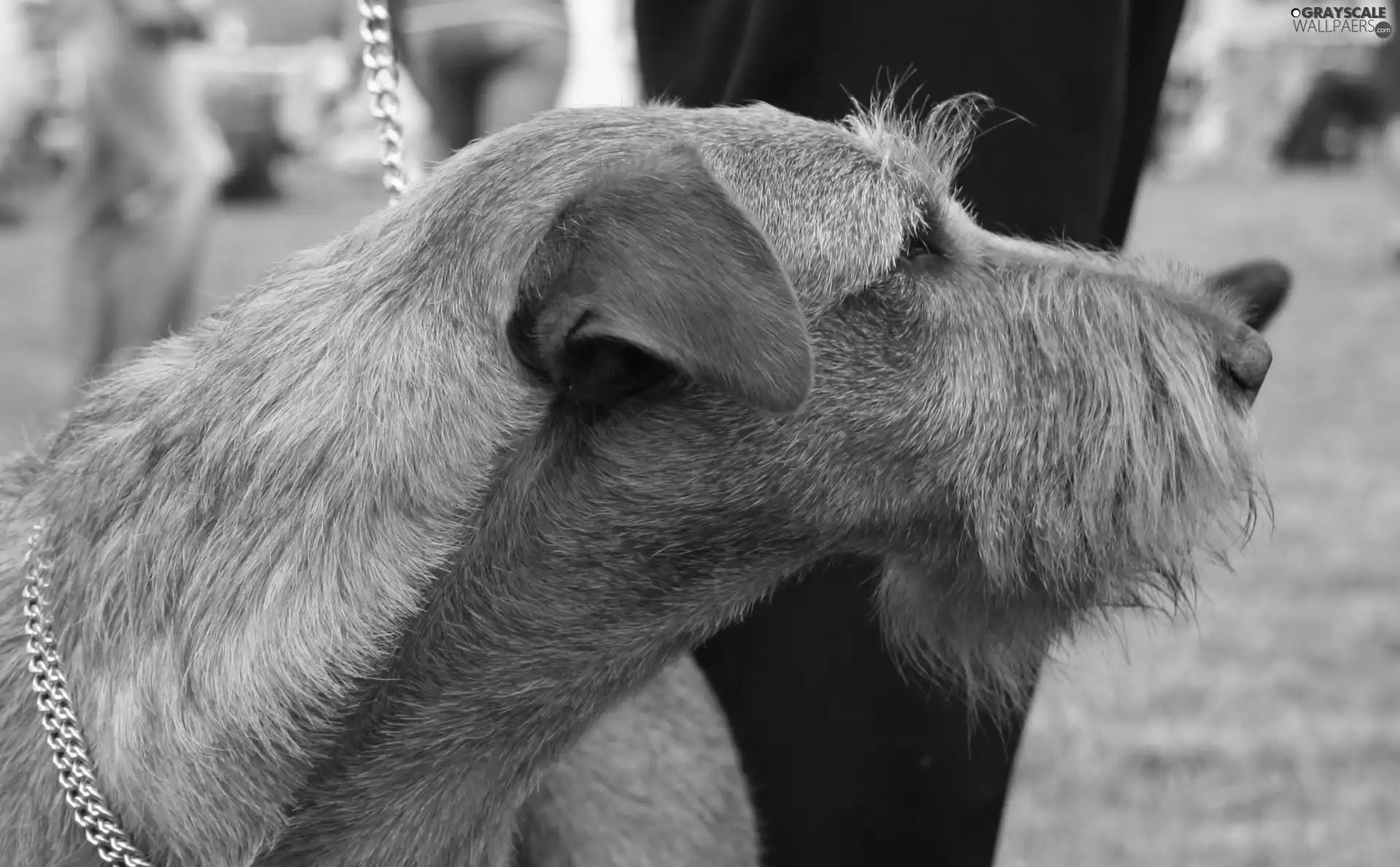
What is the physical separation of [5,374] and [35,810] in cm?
737

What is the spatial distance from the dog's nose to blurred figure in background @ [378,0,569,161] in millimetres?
4369

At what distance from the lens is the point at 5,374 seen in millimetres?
8562

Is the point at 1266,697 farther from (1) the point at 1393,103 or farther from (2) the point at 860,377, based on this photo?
(1) the point at 1393,103

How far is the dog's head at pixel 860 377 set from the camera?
1.89 m

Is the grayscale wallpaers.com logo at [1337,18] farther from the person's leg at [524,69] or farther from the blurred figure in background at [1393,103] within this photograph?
the blurred figure in background at [1393,103]

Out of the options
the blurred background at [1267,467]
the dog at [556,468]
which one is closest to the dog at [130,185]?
the blurred background at [1267,467]

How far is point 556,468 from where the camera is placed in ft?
6.56

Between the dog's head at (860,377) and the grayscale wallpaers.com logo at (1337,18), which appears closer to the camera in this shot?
the dog's head at (860,377)

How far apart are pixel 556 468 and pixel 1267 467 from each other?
5.38m

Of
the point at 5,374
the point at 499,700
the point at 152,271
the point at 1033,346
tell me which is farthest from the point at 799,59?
the point at 5,374

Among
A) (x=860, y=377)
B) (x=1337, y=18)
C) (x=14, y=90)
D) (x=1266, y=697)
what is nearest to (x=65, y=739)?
(x=860, y=377)

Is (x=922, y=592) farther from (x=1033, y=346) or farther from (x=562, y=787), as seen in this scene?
(x=562, y=787)

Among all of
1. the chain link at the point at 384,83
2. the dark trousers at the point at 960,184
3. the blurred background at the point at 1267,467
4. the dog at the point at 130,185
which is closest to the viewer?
the dark trousers at the point at 960,184

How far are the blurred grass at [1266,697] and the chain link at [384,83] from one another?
0.40m
